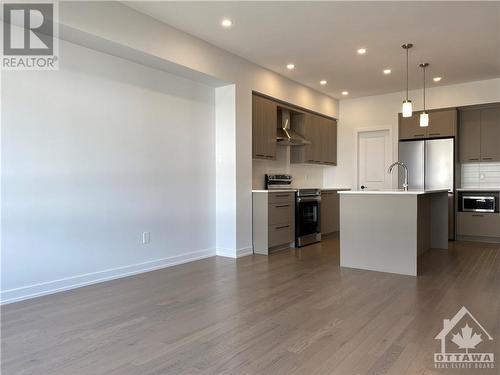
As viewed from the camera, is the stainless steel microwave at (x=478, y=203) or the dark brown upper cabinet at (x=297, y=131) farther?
the stainless steel microwave at (x=478, y=203)

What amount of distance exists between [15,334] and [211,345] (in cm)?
135

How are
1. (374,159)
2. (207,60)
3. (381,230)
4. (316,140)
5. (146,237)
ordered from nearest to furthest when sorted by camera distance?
(381,230)
(146,237)
(207,60)
(316,140)
(374,159)

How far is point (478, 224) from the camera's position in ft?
20.0

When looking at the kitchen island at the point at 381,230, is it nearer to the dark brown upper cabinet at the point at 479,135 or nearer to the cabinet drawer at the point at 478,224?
the cabinet drawer at the point at 478,224

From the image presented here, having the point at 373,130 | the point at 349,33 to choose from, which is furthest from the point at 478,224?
the point at 349,33

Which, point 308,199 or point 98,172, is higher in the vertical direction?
point 98,172

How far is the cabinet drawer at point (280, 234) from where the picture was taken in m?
5.20

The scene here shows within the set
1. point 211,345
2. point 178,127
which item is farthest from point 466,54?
point 211,345

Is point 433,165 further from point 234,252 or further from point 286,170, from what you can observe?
point 234,252

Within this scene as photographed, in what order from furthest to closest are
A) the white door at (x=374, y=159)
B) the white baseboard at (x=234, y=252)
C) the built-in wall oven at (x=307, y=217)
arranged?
the white door at (x=374, y=159) → the built-in wall oven at (x=307, y=217) → the white baseboard at (x=234, y=252)

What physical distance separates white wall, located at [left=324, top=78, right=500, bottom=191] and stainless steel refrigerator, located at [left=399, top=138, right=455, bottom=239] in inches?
16.8

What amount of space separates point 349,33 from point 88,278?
3904mm

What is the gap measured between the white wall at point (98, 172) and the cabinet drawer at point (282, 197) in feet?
2.97

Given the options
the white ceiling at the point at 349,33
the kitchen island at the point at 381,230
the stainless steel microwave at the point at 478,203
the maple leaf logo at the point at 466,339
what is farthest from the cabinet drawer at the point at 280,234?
the stainless steel microwave at the point at 478,203
